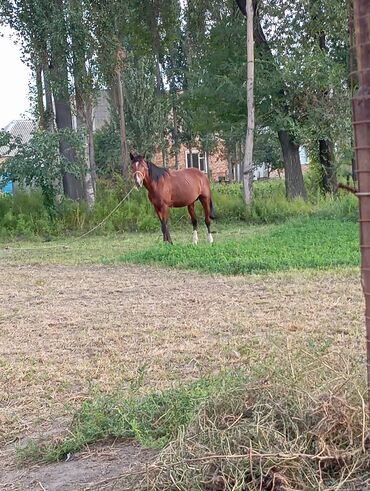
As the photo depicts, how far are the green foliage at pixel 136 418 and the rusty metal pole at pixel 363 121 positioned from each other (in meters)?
1.23

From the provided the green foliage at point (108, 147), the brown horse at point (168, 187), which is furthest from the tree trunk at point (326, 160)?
the green foliage at point (108, 147)

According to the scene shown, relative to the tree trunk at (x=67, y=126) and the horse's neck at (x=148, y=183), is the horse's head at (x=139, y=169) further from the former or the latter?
the tree trunk at (x=67, y=126)

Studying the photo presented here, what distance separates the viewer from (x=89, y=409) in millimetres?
3691

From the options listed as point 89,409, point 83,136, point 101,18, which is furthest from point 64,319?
point 101,18

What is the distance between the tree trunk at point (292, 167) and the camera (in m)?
20.6

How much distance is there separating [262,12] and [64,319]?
15.0 meters

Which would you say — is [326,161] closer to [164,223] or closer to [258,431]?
[164,223]

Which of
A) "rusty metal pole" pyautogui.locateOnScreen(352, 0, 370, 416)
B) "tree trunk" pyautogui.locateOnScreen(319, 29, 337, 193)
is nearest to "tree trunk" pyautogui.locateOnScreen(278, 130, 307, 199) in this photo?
"tree trunk" pyautogui.locateOnScreen(319, 29, 337, 193)

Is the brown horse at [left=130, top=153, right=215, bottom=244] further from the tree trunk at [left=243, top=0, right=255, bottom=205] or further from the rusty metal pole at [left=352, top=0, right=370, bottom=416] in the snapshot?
the rusty metal pole at [left=352, top=0, right=370, bottom=416]

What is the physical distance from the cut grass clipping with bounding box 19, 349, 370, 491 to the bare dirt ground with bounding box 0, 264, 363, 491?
0.57ft

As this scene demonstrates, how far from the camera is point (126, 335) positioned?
5879 mm

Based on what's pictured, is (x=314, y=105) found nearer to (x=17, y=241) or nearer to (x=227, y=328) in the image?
(x=17, y=241)

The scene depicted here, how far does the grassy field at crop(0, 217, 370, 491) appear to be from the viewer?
2703 mm

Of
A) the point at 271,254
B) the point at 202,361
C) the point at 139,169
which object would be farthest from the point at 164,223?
the point at 202,361
